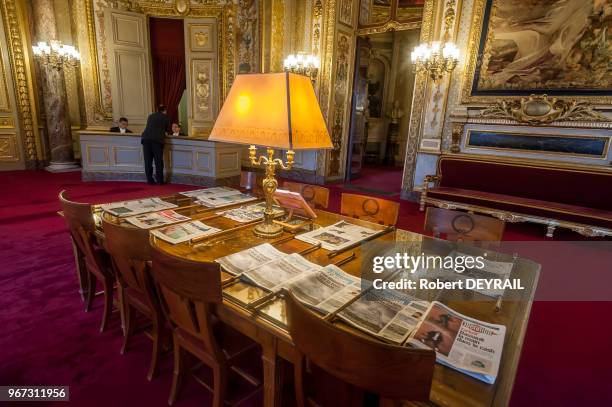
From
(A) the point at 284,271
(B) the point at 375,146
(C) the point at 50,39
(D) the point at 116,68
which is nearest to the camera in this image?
(A) the point at 284,271

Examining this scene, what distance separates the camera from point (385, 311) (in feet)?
3.67

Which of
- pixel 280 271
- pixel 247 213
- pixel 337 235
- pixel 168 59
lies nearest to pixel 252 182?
pixel 247 213

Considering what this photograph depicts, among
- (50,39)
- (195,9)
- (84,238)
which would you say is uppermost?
(195,9)

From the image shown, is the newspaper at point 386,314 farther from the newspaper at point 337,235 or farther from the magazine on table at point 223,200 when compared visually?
the magazine on table at point 223,200

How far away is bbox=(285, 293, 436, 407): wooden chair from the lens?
73cm

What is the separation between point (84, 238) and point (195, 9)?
278 inches

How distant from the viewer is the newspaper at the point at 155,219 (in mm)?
1836

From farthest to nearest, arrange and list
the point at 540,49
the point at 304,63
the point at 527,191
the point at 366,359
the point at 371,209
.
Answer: the point at 304,63, the point at 527,191, the point at 540,49, the point at 371,209, the point at 366,359

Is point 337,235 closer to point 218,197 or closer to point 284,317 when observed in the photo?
point 284,317

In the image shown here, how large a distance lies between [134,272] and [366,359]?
1.22 metres

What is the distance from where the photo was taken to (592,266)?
11.3ft

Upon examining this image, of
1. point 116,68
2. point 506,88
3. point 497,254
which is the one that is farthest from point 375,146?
point 497,254

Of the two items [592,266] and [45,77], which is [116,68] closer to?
[45,77]

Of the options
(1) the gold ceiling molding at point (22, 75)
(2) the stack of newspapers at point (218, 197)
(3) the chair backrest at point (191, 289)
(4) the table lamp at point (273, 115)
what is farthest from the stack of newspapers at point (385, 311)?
(1) the gold ceiling molding at point (22, 75)
